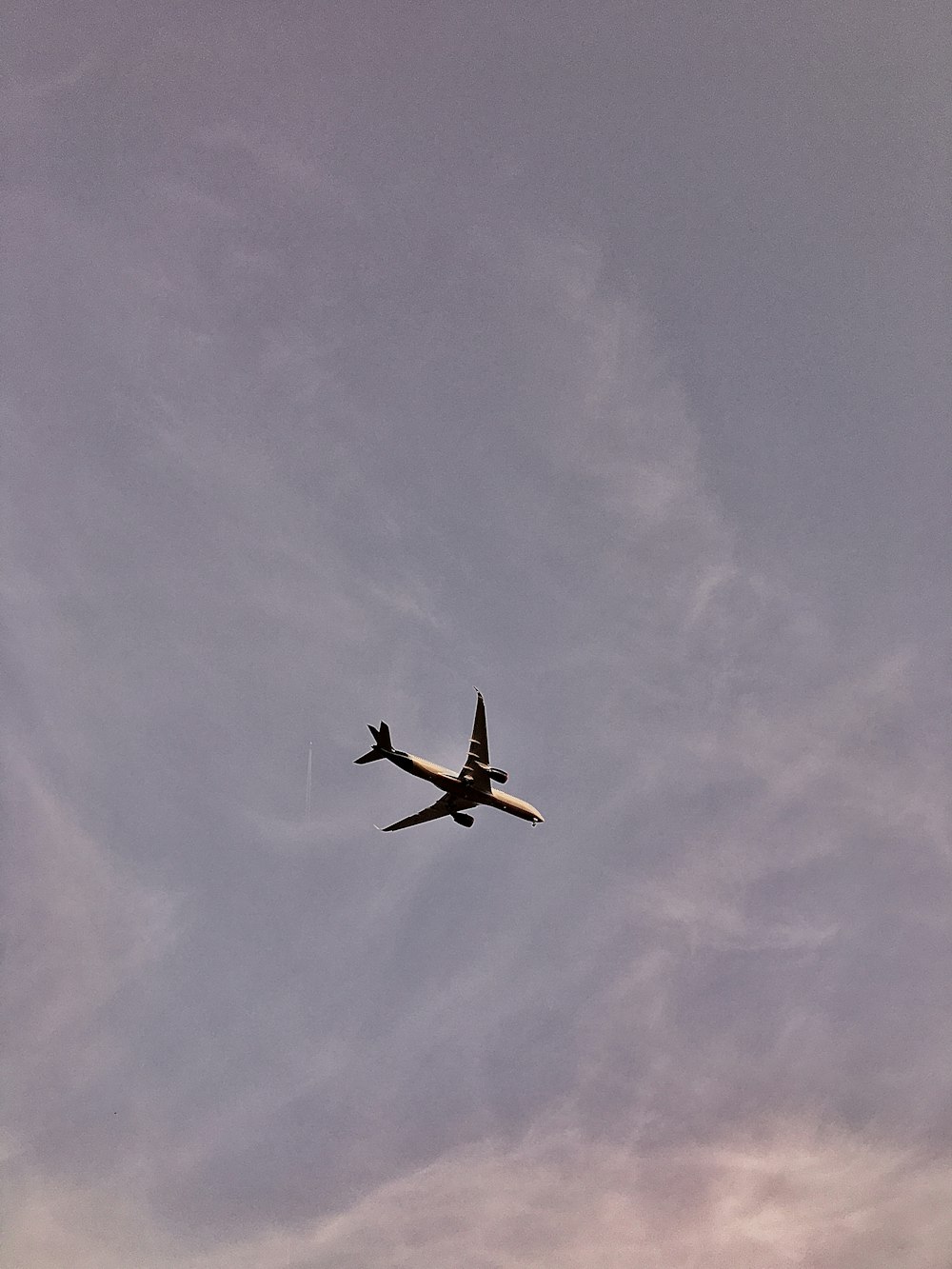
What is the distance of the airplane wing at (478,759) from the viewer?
11606 centimetres

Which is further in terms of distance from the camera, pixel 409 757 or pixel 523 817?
pixel 523 817

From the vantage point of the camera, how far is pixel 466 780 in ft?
383

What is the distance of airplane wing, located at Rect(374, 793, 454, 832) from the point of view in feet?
402

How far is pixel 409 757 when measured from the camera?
A: 111750 mm

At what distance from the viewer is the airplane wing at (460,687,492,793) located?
381 feet

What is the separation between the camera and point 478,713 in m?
116

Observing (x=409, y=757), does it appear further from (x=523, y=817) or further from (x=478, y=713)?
(x=523, y=817)

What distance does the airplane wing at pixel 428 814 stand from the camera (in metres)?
122

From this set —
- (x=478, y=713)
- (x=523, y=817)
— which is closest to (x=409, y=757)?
(x=478, y=713)

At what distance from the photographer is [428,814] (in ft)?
407

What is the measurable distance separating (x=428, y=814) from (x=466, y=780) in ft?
34.1

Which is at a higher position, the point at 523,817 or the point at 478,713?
the point at 478,713

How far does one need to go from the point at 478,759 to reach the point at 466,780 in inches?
116

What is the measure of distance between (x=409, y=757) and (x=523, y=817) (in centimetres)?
1973
